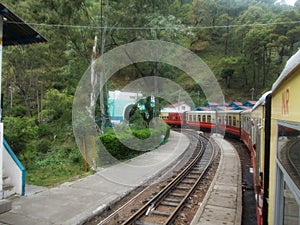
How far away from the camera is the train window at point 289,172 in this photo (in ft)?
5.11

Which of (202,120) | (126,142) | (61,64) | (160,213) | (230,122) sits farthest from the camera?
(202,120)

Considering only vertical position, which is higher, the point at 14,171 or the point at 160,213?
the point at 14,171

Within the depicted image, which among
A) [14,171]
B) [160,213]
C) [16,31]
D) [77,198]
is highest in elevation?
[16,31]

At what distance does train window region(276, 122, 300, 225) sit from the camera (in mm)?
1557

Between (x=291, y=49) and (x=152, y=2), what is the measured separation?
3183cm

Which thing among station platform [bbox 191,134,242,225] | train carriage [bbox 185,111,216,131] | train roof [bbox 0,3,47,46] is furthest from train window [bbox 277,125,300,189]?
train carriage [bbox 185,111,216,131]

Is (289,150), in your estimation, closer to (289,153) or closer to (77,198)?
(289,153)

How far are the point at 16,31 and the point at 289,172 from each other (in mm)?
7083

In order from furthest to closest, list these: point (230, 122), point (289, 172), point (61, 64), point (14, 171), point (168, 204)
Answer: point (230, 122) → point (61, 64) → point (14, 171) → point (168, 204) → point (289, 172)

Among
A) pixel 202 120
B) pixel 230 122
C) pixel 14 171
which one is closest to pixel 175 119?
pixel 202 120

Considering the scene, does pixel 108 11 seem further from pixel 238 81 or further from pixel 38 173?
pixel 238 81

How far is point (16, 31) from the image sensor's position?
22.2ft

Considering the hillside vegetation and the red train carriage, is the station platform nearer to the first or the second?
the hillside vegetation

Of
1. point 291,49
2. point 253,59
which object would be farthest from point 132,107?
point 253,59
